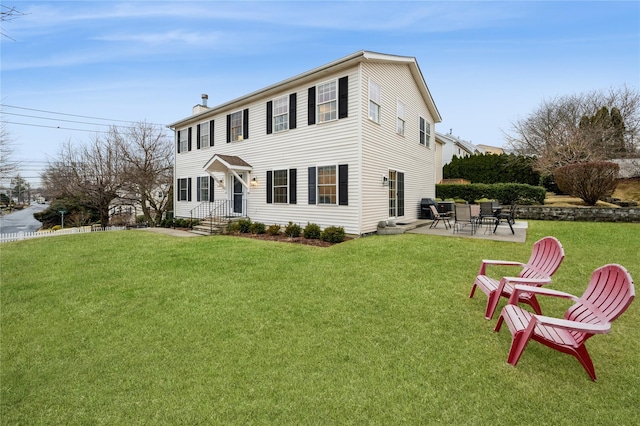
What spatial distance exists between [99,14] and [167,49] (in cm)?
974

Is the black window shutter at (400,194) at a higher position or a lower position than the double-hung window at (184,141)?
lower

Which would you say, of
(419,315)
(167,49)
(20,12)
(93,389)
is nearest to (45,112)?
(167,49)

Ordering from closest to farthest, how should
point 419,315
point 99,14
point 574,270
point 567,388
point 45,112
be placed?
point 567,388
point 419,315
point 574,270
point 99,14
point 45,112

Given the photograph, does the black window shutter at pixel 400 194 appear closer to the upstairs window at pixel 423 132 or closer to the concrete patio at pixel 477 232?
the concrete patio at pixel 477 232

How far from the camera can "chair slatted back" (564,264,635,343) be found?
2584mm

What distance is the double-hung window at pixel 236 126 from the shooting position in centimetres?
1411

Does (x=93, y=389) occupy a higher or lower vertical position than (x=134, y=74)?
lower

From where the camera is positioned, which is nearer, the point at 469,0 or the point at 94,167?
the point at 469,0

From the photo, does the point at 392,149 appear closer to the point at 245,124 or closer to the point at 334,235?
the point at 334,235

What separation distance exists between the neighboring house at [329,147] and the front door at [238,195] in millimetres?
50

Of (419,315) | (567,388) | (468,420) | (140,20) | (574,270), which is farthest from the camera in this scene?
(140,20)

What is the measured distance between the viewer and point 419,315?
411cm

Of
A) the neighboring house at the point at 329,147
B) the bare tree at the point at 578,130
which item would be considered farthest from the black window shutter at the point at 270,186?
the bare tree at the point at 578,130

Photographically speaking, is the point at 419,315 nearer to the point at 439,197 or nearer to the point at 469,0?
the point at 469,0
